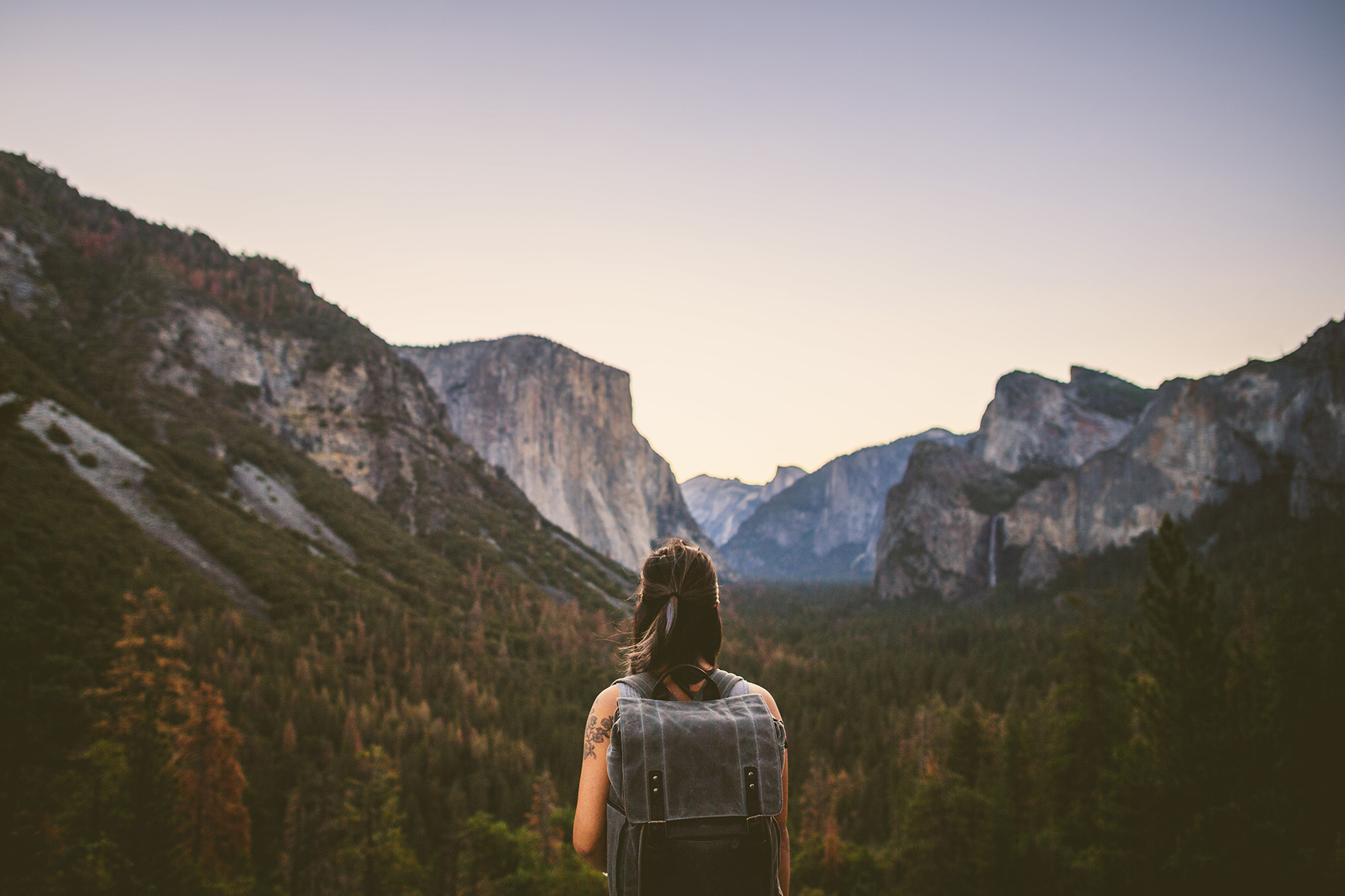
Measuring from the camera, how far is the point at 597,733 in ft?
10.00

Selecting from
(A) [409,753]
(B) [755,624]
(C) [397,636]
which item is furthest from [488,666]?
(B) [755,624]

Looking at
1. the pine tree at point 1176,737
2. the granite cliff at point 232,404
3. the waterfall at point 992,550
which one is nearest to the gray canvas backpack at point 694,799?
the pine tree at point 1176,737

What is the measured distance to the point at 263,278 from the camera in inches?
5369

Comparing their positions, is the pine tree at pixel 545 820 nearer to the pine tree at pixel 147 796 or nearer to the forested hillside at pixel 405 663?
the forested hillside at pixel 405 663

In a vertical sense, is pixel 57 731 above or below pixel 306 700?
above

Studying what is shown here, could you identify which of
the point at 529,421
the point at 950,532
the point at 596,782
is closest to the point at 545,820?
the point at 596,782

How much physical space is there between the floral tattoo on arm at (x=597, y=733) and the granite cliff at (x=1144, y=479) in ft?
355

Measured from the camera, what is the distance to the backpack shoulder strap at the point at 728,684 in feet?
10.3

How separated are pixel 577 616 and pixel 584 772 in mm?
102998

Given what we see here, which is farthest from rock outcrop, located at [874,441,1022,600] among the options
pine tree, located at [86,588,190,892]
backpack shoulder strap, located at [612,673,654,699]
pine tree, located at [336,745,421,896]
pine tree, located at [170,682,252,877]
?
backpack shoulder strap, located at [612,673,654,699]

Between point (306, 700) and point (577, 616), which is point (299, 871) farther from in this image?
point (577, 616)

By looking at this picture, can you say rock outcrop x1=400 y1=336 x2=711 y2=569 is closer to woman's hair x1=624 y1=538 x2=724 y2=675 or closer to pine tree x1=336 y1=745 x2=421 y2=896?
pine tree x1=336 y1=745 x2=421 y2=896

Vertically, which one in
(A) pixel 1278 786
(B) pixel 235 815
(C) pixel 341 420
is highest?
(C) pixel 341 420

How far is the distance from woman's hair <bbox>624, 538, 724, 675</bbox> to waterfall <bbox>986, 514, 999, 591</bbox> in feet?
631
